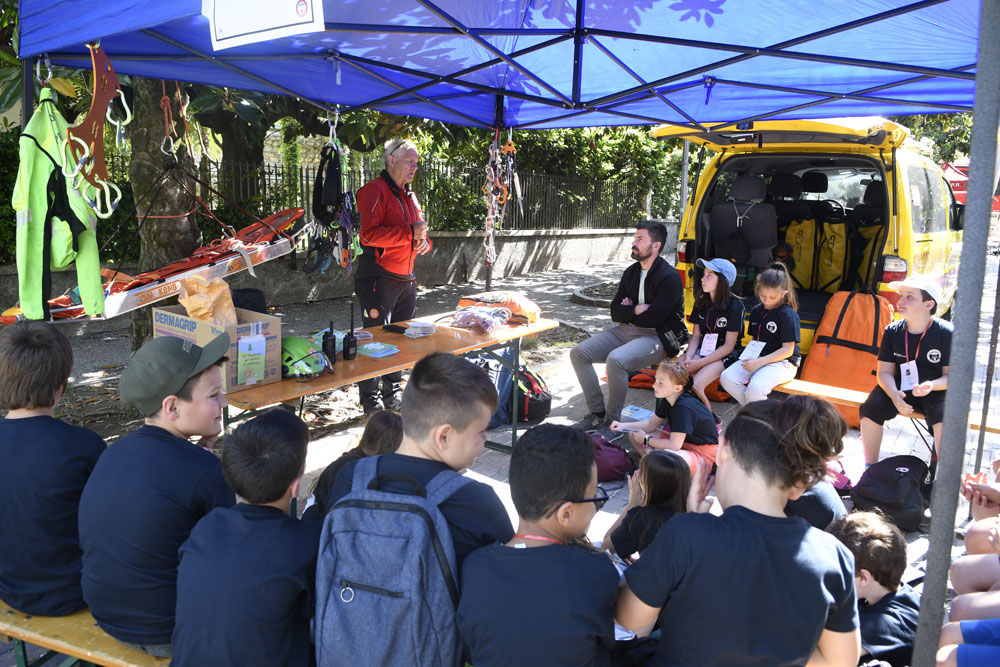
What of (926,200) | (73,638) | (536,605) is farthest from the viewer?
(926,200)

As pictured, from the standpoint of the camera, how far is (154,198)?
209 inches

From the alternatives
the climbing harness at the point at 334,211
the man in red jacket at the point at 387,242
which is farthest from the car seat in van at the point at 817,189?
the climbing harness at the point at 334,211

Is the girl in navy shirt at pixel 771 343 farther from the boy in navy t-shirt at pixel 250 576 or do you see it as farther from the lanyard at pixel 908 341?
the boy in navy t-shirt at pixel 250 576

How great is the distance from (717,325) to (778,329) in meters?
0.47

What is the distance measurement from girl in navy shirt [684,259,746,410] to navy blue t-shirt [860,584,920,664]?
294 cm

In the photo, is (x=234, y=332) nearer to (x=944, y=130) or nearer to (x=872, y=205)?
(x=872, y=205)

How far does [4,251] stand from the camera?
7.66 m

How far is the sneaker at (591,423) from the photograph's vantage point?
529 centimetres

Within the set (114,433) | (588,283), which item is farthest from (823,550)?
(588,283)

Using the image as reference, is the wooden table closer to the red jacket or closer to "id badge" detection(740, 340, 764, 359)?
the red jacket

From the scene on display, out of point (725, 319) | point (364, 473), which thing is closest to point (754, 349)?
point (725, 319)

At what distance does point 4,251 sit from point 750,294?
25.4ft

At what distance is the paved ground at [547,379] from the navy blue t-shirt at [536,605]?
6.44ft

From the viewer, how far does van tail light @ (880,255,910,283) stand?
17.5ft
